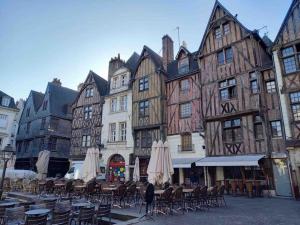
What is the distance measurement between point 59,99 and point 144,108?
1466 cm

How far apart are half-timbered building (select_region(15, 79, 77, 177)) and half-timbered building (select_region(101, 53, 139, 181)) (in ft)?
26.3

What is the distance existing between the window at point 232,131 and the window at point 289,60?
154 inches

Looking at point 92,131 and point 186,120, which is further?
point 92,131

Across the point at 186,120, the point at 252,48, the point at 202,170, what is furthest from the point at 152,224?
the point at 252,48

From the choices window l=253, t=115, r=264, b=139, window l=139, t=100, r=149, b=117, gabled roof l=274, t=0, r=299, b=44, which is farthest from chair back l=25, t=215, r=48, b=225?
gabled roof l=274, t=0, r=299, b=44

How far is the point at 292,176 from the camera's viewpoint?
1088cm

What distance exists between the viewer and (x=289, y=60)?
40.1 ft

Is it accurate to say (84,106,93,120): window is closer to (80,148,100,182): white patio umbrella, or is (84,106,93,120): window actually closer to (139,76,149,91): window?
(139,76,149,91): window

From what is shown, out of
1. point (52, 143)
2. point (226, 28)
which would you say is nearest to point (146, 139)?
point (226, 28)

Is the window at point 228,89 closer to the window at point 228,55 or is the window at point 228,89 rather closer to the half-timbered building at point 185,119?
the window at point 228,55

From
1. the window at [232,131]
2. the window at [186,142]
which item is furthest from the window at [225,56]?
the window at [186,142]

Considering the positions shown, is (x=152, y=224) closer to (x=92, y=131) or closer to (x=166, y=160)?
(x=166, y=160)

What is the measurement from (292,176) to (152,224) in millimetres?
8620

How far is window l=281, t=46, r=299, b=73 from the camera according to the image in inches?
474
